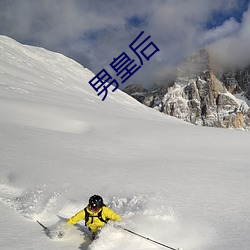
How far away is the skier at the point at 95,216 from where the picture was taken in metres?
5.77

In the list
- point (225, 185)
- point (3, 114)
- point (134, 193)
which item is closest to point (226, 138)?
point (225, 185)

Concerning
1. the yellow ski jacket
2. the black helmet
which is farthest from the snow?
the black helmet

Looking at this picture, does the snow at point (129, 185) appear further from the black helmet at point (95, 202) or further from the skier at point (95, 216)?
the black helmet at point (95, 202)

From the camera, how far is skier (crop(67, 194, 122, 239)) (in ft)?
18.9

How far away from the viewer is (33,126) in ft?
49.0

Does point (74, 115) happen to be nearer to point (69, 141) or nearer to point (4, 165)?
point (69, 141)

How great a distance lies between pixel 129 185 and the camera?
8055 millimetres

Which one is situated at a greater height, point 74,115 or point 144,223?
point 74,115

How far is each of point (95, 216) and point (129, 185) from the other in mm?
2299

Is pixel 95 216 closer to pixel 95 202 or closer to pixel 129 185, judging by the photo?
pixel 95 202

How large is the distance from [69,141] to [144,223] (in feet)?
24.0

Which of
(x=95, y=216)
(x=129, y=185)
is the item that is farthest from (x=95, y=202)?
(x=129, y=185)

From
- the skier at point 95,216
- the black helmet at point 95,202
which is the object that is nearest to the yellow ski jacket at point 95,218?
the skier at point 95,216

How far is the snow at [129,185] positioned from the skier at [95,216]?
0.23 m
